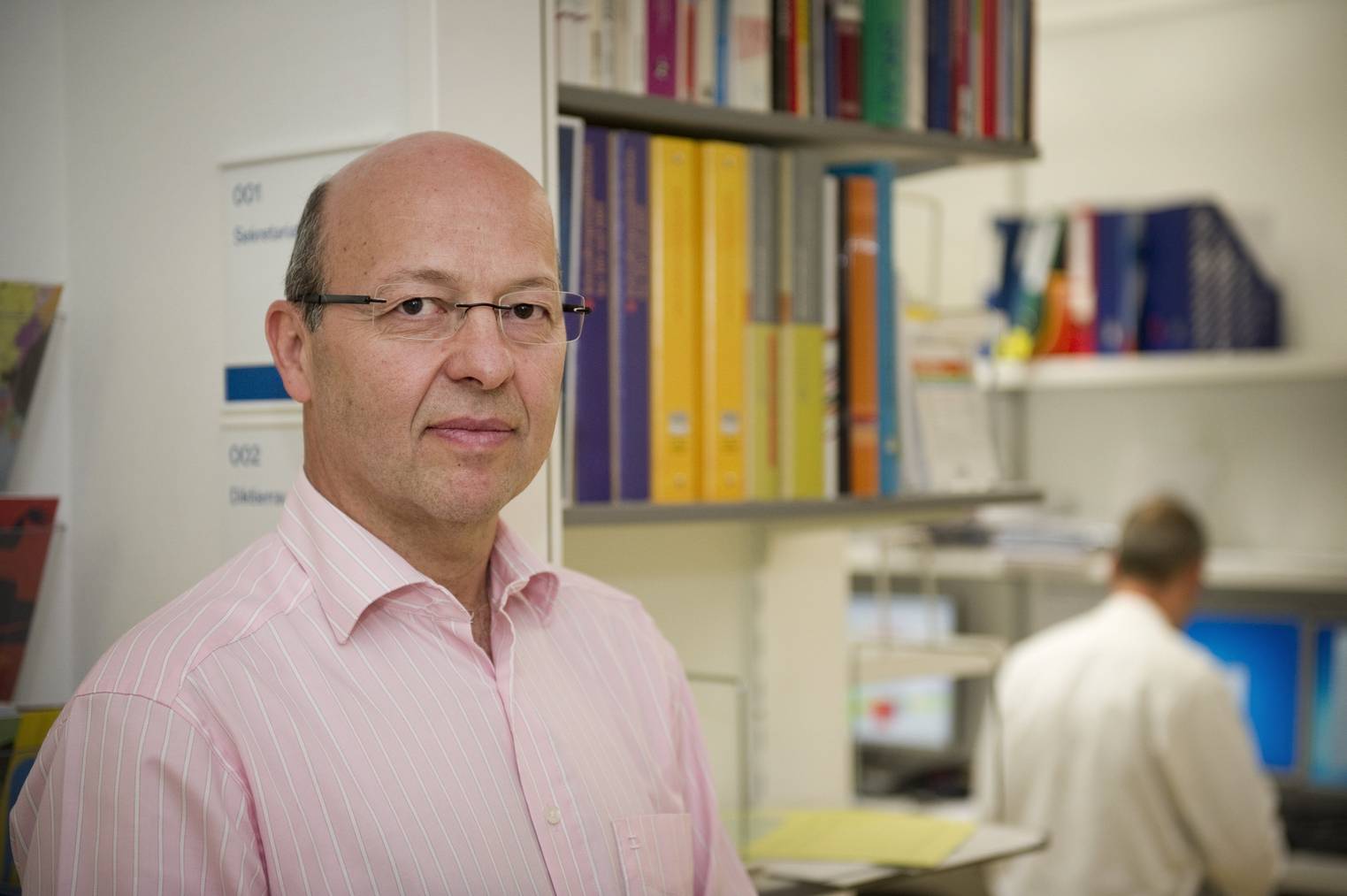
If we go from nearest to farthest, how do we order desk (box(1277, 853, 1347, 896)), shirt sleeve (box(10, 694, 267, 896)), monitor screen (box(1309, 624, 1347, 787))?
shirt sleeve (box(10, 694, 267, 896)) < desk (box(1277, 853, 1347, 896)) < monitor screen (box(1309, 624, 1347, 787))

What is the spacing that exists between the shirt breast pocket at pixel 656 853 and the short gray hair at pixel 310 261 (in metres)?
0.55

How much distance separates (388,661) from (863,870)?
2.72ft

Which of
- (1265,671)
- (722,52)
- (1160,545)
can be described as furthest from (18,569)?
(1265,671)

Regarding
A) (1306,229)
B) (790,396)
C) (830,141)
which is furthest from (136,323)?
(1306,229)

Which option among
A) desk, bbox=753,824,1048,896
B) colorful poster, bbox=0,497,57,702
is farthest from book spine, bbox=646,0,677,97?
desk, bbox=753,824,1048,896

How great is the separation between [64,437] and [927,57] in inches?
51.1

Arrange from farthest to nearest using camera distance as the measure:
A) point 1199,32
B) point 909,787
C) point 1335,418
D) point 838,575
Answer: point 909,787 < point 1199,32 < point 1335,418 < point 838,575

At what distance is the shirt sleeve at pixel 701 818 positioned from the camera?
144 centimetres

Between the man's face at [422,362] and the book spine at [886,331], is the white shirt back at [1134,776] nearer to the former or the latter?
the book spine at [886,331]

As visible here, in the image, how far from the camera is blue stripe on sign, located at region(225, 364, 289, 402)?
1474mm

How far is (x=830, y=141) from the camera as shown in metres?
1.94

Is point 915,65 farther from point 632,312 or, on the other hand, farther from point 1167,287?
point 1167,287

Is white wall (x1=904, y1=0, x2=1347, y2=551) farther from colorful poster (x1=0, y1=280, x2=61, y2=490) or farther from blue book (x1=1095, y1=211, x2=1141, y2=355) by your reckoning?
colorful poster (x1=0, y1=280, x2=61, y2=490)

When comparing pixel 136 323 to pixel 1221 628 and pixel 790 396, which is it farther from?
pixel 1221 628
